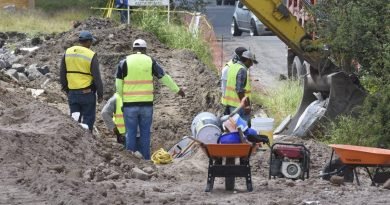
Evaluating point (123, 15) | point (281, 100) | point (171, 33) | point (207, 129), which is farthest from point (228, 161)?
point (123, 15)

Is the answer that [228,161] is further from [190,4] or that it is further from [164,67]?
[190,4]

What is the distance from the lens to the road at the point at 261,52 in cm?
2695

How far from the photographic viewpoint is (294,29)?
65.7 feet

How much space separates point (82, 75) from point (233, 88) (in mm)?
2246

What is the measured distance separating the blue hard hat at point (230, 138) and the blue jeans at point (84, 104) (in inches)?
186

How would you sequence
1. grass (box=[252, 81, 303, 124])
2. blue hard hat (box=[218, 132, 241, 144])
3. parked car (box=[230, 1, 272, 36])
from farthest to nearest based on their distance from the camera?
parked car (box=[230, 1, 272, 36]) < grass (box=[252, 81, 303, 124]) < blue hard hat (box=[218, 132, 241, 144])

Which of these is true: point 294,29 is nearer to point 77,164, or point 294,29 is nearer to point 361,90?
point 361,90

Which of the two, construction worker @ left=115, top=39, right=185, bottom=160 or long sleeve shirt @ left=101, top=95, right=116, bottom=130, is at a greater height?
construction worker @ left=115, top=39, right=185, bottom=160

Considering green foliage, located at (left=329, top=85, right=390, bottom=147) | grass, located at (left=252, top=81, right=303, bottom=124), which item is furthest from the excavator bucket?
grass, located at (left=252, top=81, right=303, bottom=124)

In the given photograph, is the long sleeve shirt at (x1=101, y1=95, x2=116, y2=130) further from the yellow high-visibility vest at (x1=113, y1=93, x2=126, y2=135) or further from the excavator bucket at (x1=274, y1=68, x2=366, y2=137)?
the excavator bucket at (x1=274, y1=68, x2=366, y2=137)

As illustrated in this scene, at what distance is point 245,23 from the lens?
133 feet

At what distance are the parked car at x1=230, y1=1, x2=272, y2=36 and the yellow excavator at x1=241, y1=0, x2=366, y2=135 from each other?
19360 millimetres

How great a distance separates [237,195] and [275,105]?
392 inches

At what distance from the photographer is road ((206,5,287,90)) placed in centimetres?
2695
